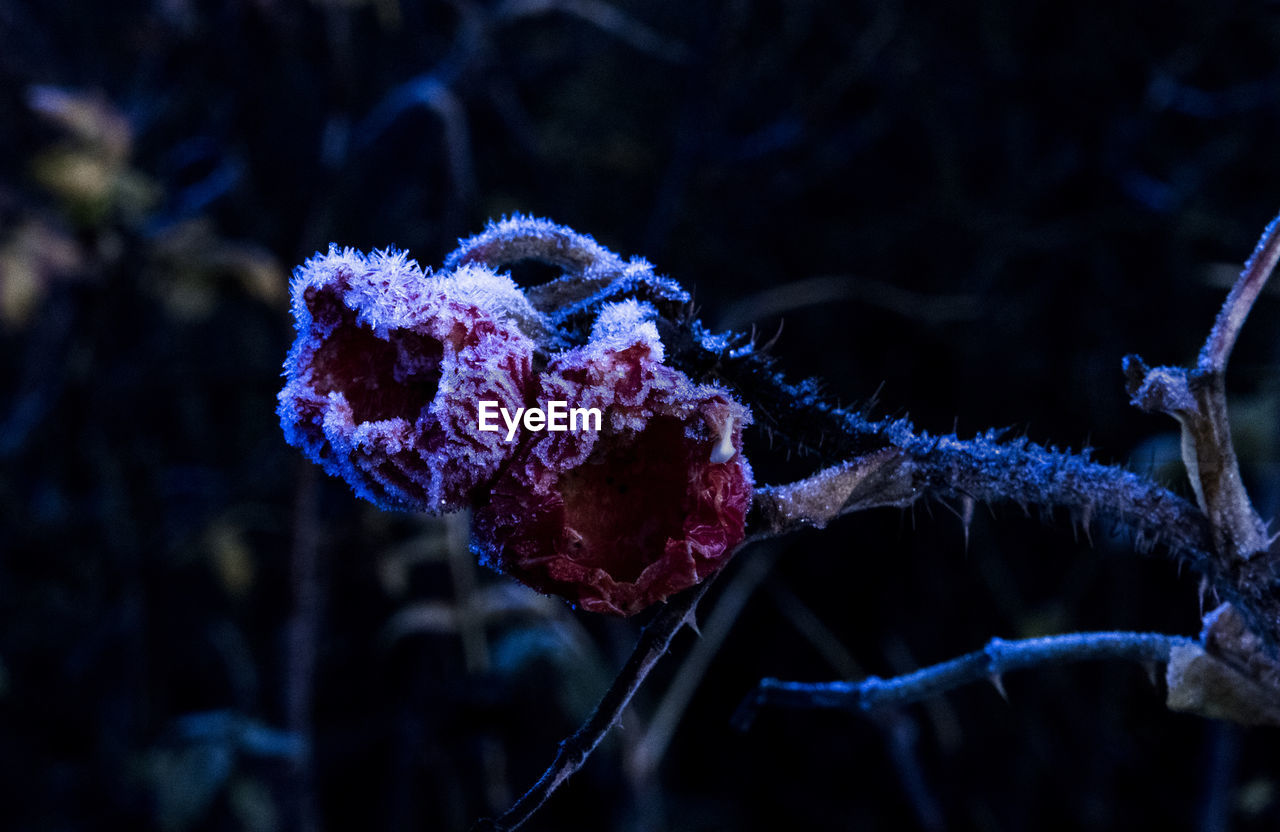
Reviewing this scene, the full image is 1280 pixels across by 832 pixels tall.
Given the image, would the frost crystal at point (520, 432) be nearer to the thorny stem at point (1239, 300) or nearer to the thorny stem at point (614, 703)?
the thorny stem at point (614, 703)

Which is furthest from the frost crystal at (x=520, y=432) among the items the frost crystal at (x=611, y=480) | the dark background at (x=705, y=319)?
the dark background at (x=705, y=319)

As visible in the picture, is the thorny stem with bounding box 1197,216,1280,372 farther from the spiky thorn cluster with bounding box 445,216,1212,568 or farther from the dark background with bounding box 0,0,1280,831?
the dark background with bounding box 0,0,1280,831

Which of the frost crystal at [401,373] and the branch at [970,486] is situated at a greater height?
the frost crystal at [401,373]

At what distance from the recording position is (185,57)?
8.24ft

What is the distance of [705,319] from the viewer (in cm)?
246

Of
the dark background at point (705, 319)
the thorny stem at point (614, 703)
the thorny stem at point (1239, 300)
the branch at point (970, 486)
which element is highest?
the dark background at point (705, 319)

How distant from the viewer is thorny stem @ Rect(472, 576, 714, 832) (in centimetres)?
54

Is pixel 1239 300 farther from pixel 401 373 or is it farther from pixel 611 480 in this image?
pixel 401 373

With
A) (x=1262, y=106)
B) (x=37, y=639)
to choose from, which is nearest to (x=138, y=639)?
(x=37, y=639)

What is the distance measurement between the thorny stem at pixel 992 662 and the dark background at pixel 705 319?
115 centimetres

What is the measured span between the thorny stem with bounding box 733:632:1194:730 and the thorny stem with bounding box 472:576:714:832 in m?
0.24

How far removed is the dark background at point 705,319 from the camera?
6.92 ft

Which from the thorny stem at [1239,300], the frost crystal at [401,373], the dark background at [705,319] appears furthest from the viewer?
the dark background at [705,319]

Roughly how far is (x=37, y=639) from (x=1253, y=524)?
300 centimetres
